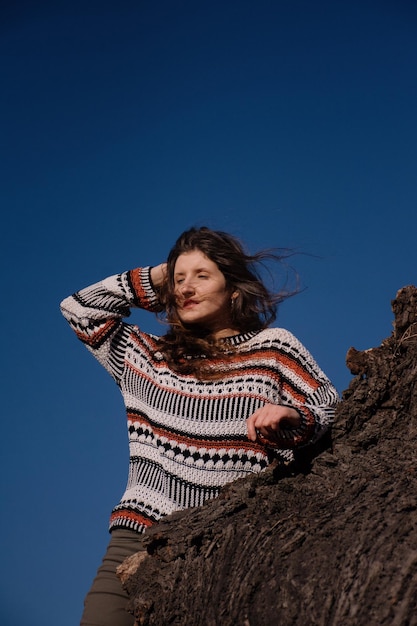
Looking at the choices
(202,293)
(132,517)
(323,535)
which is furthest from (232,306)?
(323,535)

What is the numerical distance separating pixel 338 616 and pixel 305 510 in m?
0.46

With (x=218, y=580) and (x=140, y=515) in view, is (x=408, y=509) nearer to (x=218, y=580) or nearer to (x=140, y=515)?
(x=218, y=580)

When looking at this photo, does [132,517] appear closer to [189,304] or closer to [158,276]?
[189,304]

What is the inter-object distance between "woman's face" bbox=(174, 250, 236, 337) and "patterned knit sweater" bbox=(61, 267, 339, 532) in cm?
17

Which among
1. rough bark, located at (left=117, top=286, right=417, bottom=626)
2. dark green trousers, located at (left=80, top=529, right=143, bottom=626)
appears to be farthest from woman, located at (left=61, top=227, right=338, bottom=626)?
rough bark, located at (left=117, top=286, right=417, bottom=626)

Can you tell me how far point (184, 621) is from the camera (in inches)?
83.5

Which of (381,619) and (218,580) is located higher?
(218,580)

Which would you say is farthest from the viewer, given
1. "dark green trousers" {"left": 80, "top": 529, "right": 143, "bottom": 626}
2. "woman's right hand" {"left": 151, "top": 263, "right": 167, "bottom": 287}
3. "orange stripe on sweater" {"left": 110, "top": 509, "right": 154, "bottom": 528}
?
"woman's right hand" {"left": 151, "top": 263, "right": 167, "bottom": 287}

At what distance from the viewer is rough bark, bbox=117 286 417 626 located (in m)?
1.86

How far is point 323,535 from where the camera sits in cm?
206

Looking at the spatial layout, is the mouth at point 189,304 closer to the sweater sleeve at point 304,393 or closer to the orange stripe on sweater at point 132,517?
the sweater sleeve at point 304,393

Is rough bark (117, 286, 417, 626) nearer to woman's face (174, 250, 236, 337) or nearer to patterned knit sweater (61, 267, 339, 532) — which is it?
patterned knit sweater (61, 267, 339, 532)

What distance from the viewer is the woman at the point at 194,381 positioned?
308 centimetres

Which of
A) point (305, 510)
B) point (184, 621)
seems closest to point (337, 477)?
point (305, 510)
